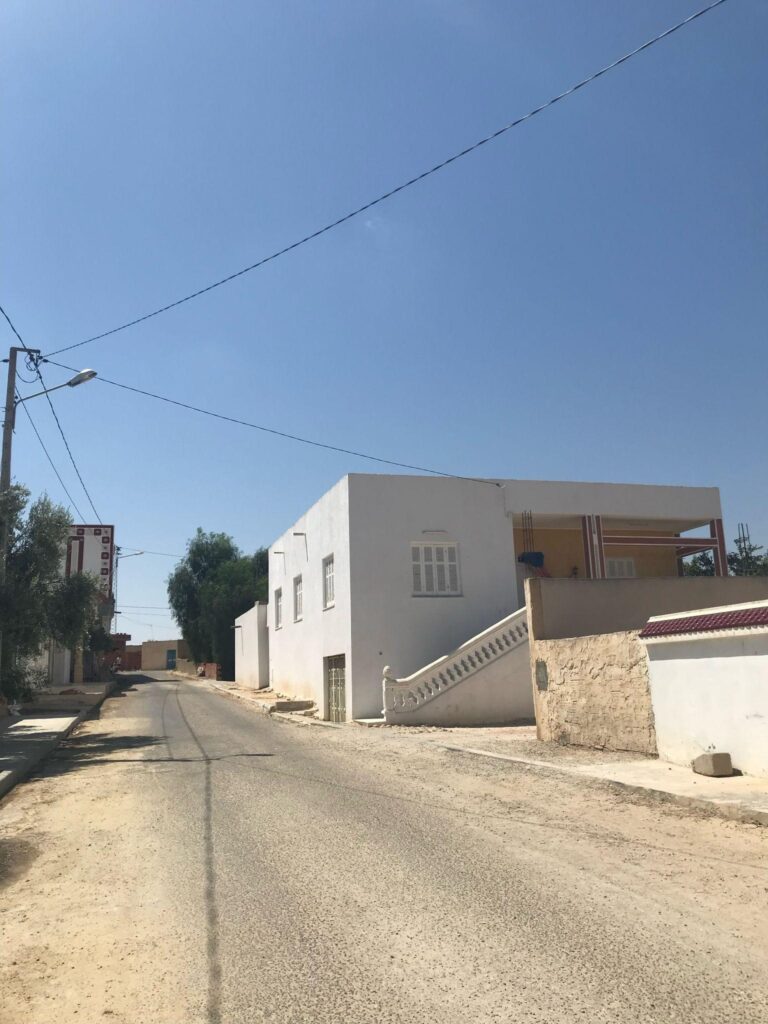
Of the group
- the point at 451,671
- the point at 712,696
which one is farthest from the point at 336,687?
the point at 712,696

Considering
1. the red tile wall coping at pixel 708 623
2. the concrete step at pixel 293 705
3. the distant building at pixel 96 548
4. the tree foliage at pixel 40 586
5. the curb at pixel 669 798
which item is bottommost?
the curb at pixel 669 798

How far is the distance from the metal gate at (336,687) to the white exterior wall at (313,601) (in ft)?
1.03

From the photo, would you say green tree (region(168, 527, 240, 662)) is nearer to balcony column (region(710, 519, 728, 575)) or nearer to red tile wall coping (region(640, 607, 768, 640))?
balcony column (region(710, 519, 728, 575))

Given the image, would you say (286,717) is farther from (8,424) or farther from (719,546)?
(719,546)

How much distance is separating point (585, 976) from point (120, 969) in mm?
2487

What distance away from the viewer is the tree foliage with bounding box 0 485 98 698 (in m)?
17.1

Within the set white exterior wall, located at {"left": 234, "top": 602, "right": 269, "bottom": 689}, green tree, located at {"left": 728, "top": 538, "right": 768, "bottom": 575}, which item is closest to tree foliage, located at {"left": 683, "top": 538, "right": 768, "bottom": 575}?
green tree, located at {"left": 728, "top": 538, "right": 768, "bottom": 575}

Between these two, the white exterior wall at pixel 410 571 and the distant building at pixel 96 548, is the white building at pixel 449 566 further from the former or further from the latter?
the distant building at pixel 96 548

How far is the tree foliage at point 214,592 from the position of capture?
54.2 m

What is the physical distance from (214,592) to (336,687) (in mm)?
34019

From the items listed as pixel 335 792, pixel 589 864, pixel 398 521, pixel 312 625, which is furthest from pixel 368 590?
pixel 589 864

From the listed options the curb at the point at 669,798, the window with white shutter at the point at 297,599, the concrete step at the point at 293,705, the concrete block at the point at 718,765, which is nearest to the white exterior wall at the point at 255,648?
the window with white shutter at the point at 297,599

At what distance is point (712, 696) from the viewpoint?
9.82m

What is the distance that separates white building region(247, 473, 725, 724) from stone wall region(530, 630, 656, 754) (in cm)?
516
